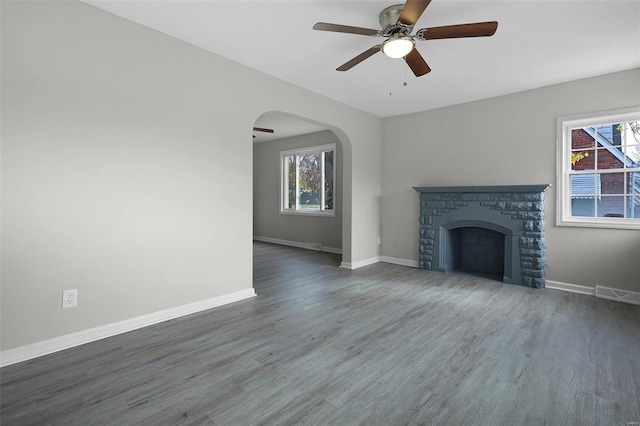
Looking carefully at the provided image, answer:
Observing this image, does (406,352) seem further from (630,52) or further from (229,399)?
(630,52)

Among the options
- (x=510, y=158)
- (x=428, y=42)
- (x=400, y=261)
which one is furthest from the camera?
(x=400, y=261)

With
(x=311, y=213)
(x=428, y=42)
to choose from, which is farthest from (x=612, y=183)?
(x=311, y=213)

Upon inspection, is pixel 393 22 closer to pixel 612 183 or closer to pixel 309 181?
pixel 612 183

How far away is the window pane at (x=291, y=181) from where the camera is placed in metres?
7.59

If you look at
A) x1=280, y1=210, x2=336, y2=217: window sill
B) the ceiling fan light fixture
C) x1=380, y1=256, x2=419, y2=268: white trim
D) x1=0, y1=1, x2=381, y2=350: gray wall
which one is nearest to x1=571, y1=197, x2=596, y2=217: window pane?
x1=380, y1=256, x2=419, y2=268: white trim

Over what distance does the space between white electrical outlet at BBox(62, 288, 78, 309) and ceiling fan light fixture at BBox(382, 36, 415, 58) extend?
309 centimetres

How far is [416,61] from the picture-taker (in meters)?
2.74

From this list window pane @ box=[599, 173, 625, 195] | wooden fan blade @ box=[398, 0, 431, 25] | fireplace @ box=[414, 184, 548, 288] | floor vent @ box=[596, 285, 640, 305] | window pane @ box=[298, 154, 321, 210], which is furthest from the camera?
window pane @ box=[298, 154, 321, 210]

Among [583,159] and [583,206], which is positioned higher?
[583,159]

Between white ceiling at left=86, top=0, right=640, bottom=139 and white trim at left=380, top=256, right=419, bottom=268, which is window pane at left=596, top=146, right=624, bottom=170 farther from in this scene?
white trim at left=380, top=256, right=419, bottom=268

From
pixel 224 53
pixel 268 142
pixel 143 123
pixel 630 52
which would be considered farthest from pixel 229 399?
pixel 268 142

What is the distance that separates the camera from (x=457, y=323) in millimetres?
2875

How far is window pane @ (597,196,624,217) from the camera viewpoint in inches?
147

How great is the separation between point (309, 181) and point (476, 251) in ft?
12.5
